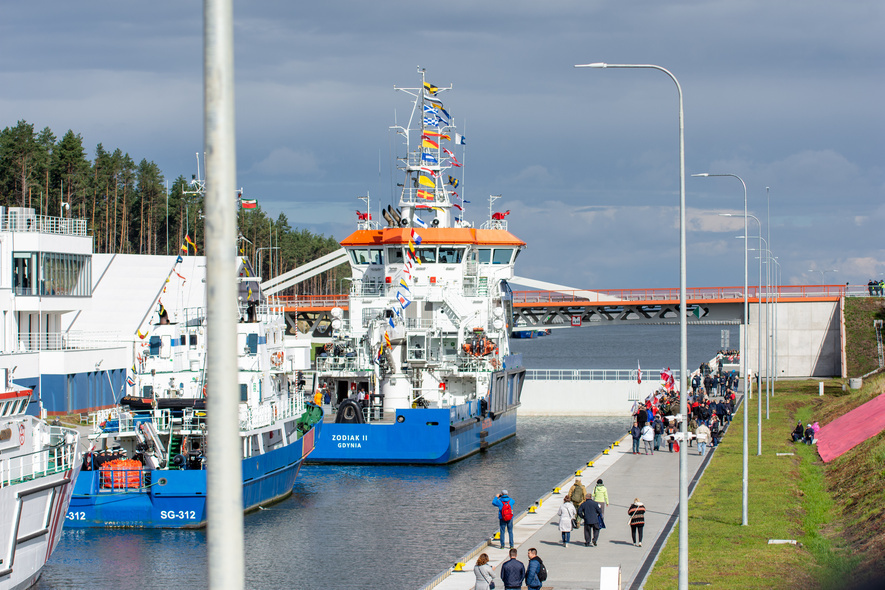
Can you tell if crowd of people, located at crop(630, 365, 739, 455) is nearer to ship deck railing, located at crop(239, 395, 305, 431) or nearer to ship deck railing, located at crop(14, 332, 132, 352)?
ship deck railing, located at crop(239, 395, 305, 431)

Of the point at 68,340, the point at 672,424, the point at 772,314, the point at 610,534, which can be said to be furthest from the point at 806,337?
the point at 610,534

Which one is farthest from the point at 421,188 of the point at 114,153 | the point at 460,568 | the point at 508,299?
the point at 114,153

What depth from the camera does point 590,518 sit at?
22453 millimetres

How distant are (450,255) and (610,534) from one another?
88.6ft

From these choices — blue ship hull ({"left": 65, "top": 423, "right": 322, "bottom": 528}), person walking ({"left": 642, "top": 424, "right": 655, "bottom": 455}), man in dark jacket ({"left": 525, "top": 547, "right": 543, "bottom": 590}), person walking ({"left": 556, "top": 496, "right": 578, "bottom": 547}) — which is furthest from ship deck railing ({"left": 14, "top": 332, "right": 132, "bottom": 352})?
man in dark jacket ({"left": 525, "top": 547, "right": 543, "bottom": 590})

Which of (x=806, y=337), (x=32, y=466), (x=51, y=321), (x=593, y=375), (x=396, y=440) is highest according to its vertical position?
(x=51, y=321)

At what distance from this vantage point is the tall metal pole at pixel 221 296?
18.6 feet

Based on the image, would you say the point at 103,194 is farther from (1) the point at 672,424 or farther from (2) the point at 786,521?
(2) the point at 786,521

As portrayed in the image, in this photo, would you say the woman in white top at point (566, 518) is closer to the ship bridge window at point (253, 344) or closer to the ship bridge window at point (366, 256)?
the ship bridge window at point (253, 344)

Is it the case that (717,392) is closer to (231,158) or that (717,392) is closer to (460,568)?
(460,568)

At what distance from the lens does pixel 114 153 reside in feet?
291

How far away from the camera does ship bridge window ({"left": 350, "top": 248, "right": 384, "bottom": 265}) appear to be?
50.3 metres

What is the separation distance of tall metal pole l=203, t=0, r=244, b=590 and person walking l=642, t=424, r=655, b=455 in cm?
3374

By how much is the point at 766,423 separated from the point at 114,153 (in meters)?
61.9
